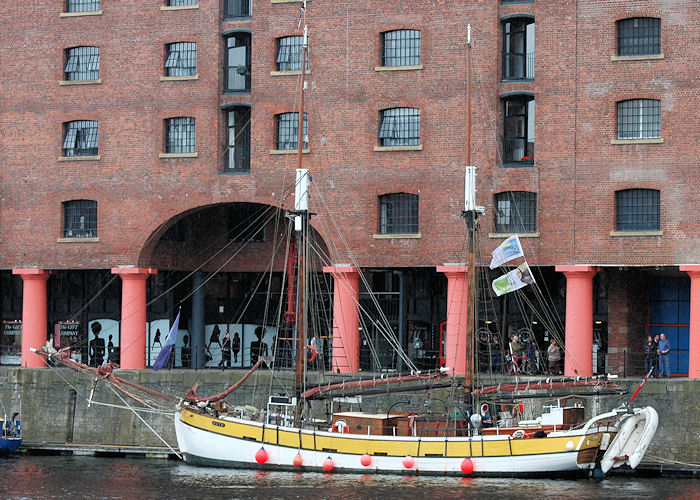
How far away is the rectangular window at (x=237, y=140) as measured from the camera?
61562 mm

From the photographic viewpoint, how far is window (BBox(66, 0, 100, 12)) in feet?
206

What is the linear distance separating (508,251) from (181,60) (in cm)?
1527

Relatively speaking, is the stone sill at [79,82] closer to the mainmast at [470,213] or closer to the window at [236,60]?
the window at [236,60]

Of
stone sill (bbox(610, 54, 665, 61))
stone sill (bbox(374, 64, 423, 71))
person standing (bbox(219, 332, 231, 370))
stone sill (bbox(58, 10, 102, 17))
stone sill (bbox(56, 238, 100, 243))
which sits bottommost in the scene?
person standing (bbox(219, 332, 231, 370))

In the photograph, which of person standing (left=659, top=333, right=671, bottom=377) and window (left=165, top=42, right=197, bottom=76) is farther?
window (left=165, top=42, right=197, bottom=76)

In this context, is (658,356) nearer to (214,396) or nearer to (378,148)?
(378,148)

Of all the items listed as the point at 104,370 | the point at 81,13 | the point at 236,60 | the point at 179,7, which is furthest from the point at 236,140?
the point at 104,370

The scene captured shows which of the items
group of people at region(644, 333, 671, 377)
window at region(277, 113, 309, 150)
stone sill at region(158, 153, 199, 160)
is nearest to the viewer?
group of people at region(644, 333, 671, 377)

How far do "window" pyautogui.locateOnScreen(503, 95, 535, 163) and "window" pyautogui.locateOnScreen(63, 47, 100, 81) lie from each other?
52.4 feet

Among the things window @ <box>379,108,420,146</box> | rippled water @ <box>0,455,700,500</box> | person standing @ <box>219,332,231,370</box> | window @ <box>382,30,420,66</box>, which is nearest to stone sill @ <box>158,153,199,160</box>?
window @ <box>379,108,420,146</box>

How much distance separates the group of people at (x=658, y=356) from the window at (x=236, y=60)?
18084 mm

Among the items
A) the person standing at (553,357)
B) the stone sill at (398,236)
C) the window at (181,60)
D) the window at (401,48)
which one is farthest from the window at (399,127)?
the person standing at (553,357)

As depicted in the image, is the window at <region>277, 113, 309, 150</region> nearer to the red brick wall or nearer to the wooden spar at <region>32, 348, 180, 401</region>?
the red brick wall

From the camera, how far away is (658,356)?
57969mm
